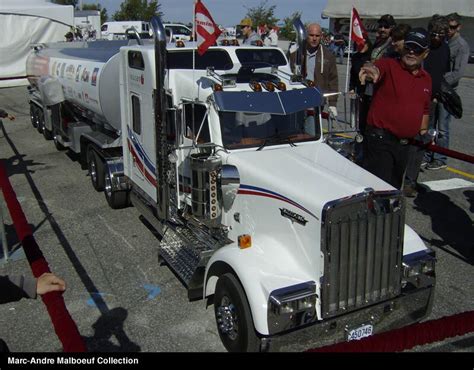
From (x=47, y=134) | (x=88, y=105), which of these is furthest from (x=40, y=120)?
(x=88, y=105)

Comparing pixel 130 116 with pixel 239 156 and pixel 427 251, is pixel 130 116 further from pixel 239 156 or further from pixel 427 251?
pixel 427 251

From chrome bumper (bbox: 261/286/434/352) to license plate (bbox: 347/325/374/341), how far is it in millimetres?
27

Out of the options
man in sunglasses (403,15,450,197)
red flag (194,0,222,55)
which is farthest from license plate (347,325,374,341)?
man in sunglasses (403,15,450,197)

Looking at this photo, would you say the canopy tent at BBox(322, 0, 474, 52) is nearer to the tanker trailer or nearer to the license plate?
the tanker trailer

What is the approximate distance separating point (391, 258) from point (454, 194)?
5099mm

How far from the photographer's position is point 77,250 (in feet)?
22.2

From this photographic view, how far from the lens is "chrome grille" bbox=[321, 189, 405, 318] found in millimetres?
3959

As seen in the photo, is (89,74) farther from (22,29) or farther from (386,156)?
(22,29)

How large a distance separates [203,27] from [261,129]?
1.22 metres

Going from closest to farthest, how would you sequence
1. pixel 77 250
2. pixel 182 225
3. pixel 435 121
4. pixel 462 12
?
1. pixel 182 225
2. pixel 77 250
3. pixel 435 121
4. pixel 462 12

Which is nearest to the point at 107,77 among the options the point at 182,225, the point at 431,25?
the point at 182,225

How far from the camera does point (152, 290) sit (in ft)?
18.7

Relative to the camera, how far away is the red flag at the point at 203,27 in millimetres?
5332

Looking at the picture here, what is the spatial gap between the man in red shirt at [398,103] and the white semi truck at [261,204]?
707 mm
